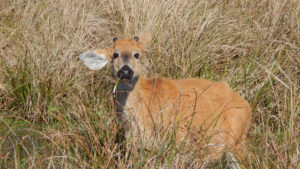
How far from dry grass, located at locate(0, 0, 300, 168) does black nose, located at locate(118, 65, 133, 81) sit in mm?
388

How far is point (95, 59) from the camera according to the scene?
4594 millimetres

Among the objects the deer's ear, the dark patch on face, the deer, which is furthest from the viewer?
the deer's ear

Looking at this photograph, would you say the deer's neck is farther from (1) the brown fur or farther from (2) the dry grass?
(2) the dry grass

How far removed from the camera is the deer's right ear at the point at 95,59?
179 inches

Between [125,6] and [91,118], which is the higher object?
[125,6]

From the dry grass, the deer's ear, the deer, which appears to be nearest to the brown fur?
the deer

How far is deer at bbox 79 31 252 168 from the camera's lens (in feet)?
13.4

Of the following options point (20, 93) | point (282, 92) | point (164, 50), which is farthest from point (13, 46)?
point (282, 92)

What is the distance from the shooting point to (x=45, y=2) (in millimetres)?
7207

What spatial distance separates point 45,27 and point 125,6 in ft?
5.45

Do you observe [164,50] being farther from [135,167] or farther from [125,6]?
[135,167]

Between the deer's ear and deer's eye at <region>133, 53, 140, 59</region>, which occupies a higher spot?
the deer's ear

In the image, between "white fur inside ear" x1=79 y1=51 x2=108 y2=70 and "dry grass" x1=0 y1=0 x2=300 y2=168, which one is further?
"dry grass" x1=0 y1=0 x2=300 y2=168

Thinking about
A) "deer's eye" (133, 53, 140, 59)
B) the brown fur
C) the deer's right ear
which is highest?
"deer's eye" (133, 53, 140, 59)
